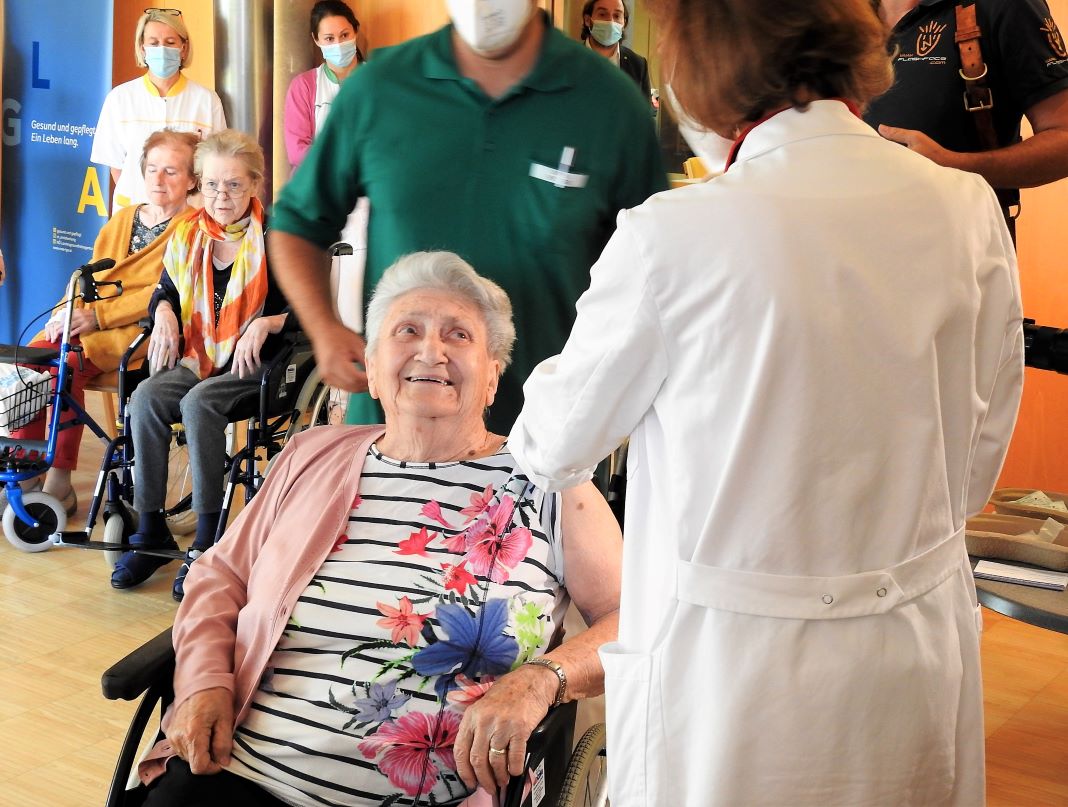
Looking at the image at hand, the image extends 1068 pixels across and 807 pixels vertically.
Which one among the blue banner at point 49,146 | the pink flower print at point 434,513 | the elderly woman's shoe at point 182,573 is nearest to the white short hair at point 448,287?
the pink flower print at point 434,513

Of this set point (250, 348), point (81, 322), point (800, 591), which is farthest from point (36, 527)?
point (800, 591)

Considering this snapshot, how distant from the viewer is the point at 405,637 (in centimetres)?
178

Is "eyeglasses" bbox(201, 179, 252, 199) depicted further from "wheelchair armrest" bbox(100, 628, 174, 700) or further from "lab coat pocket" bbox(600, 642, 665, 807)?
"lab coat pocket" bbox(600, 642, 665, 807)

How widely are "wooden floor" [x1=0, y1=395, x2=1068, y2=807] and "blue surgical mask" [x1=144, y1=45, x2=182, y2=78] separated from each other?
263 centimetres

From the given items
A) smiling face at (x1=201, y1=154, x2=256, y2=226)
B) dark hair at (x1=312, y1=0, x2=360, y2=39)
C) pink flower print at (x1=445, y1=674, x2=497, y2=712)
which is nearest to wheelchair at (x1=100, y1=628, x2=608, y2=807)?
pink flower print at (x1=445, y1=674, x2=497, y2=712)

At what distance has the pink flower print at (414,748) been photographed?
1.71m

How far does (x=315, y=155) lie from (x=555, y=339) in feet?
1.91

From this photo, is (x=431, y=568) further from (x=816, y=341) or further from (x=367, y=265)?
(x=816, y=341)

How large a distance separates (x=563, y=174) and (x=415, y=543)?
70 cm

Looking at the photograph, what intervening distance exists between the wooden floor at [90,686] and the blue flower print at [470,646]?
1.18 m

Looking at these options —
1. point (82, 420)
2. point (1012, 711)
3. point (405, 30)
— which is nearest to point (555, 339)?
point (1012, 711)

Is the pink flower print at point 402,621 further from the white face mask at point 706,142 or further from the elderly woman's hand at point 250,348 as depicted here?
the elderly woman's hand at point 250,348

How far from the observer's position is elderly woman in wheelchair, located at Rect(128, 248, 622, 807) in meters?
1.72

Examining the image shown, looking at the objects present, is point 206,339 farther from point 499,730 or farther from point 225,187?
point 499,730
